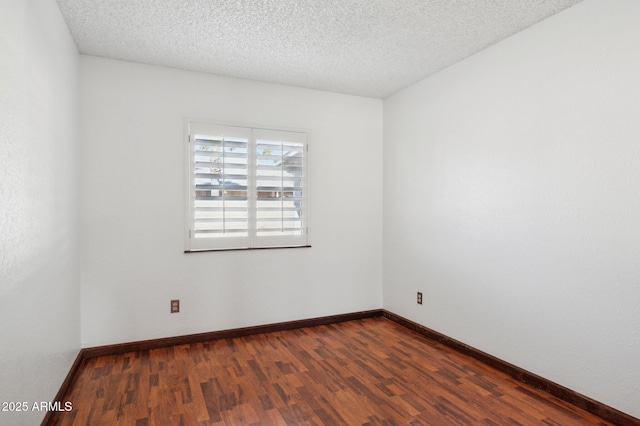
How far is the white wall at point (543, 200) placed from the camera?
2.11m

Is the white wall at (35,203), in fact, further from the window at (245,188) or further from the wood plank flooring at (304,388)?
the window at (245,188)

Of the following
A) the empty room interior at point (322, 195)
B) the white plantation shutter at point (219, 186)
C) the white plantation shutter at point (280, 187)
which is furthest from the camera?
the white plantation shutter at point (280, 187)

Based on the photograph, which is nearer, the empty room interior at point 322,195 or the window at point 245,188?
the empty room interior at point 322,195

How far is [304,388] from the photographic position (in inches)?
99.0

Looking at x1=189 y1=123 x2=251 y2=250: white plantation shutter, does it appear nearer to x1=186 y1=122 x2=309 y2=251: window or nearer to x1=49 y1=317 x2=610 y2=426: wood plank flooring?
x1=186 y1=122 x2=309 y2=251: window

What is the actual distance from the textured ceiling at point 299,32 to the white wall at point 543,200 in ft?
→ 1.06

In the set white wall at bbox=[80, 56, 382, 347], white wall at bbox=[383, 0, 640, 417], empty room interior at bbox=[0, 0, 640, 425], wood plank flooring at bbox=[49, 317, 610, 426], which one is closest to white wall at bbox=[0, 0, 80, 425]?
empty room interior at bbox=[0, 0, 640, 425]

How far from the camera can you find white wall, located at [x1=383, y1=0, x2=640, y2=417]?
6.93ft

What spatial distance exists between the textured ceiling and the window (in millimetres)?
644

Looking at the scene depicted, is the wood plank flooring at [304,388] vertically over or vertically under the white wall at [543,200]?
under

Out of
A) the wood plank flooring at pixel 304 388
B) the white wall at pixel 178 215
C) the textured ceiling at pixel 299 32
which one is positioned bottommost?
the wood plank flooring at pixel 304 388

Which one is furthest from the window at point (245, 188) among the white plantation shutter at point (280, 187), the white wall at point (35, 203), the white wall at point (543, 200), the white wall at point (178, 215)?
the white wall at point (543, 200)

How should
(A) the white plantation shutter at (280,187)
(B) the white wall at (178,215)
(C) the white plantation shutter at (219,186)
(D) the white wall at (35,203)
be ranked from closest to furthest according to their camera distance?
(D) the white wall at (35,203)
(B) the white wall at (178,215)
(C) the white plantation shutter at (219,186)
(A) the white plantation shutter at (280,187)

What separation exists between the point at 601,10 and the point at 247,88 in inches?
112
